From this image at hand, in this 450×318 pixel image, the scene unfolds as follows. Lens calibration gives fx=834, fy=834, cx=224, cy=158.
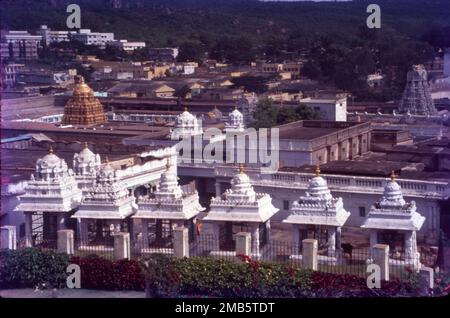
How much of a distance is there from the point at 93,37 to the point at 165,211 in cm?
2644

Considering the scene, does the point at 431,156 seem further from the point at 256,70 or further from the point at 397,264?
the point at 256,70

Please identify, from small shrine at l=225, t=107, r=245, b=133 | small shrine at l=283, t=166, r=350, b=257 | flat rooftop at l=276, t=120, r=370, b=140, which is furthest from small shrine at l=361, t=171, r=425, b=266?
small shrine at l=225, t=107, r=245, b=133

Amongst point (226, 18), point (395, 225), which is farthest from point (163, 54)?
point (395, 225)

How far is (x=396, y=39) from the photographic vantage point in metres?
30.9

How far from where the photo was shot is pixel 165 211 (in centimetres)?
1241

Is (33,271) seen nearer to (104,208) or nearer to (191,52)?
(104,208)

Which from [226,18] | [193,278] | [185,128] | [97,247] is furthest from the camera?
[226,18]

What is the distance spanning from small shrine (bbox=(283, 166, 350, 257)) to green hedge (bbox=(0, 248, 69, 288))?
329 cm

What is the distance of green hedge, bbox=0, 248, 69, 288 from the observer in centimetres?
1062

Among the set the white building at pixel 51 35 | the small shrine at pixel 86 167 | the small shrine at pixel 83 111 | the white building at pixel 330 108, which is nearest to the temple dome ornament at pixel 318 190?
the small shrine at pixel 86 167

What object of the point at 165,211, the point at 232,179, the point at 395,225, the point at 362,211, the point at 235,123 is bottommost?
the point at 362,211
